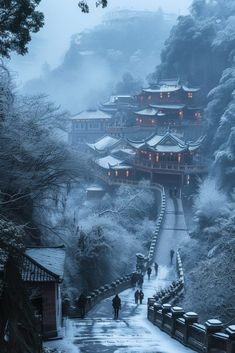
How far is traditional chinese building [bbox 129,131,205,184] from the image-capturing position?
56469 millimetres

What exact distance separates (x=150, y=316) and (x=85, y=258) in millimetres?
12902

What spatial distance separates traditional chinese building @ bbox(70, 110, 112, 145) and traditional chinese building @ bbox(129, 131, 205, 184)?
27.3m

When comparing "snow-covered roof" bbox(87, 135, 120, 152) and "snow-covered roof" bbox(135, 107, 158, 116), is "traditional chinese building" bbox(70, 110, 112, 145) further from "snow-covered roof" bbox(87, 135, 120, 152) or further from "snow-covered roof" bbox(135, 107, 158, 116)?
"snow-covered roof" bbox(135, 107, 158, 116)

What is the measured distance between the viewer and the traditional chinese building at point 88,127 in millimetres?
86438

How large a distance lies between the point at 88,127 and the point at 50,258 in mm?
72062

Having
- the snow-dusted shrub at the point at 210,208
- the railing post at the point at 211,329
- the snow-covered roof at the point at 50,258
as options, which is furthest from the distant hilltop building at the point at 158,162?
the railing post at the point at 211,329

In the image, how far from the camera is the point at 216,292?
22.3 metres

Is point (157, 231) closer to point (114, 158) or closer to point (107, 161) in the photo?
point (107, 161)

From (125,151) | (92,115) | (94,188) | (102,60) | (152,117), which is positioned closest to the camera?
(94,188)

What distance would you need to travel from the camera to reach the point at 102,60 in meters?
150

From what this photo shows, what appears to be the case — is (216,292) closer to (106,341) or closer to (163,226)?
(106,341)

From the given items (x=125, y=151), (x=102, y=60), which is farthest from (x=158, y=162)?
(x=102, y=60)

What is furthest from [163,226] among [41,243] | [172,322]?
[172,322]

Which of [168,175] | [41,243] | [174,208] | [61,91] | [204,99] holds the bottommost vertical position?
[41,243]
